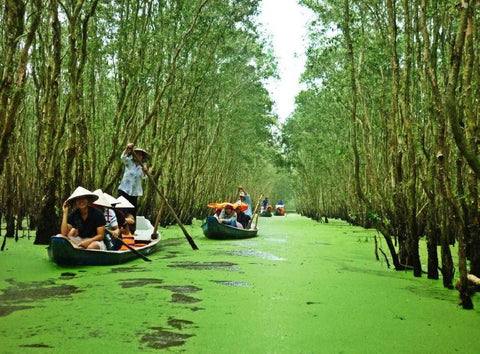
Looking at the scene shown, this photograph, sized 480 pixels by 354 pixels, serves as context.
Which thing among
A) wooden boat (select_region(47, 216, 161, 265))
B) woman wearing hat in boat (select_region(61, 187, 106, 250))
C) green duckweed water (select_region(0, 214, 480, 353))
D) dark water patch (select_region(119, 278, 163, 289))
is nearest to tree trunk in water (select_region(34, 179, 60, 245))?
green duckweed water (select_region(0, 214, 480, 353))

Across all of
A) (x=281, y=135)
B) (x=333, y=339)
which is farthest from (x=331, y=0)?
(x=281, y=135)

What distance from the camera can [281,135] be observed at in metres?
34.1

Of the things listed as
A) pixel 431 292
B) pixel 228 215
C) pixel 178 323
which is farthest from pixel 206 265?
pixel 228 215

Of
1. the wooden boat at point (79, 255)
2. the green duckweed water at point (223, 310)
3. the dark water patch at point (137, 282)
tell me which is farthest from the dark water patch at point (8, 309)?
the wooden boat at point (79, 255)

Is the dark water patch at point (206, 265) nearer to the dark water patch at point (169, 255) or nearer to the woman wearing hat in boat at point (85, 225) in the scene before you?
the dark water patch at point (169, 255)

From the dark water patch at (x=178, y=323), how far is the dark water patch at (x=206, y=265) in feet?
9.43

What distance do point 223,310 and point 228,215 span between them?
8421 mm

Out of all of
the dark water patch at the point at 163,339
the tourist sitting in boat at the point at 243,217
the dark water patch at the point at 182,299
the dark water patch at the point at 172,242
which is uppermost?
the tourist sitting in boat at the point at 243,217

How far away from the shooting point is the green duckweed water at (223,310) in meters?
3.38

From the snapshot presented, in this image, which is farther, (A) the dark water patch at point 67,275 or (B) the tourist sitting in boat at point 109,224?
(B) the tourist sitting in boat at point 109,224

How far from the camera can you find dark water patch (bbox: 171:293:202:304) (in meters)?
4.57

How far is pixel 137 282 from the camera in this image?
18.1ft

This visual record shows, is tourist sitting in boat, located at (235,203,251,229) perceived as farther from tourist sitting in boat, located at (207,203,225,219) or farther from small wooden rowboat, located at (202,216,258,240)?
small wooden rowboat, located at (202,216,258,240)

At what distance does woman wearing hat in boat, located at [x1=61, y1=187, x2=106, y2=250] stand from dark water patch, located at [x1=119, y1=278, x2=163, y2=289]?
1227 millimetres
